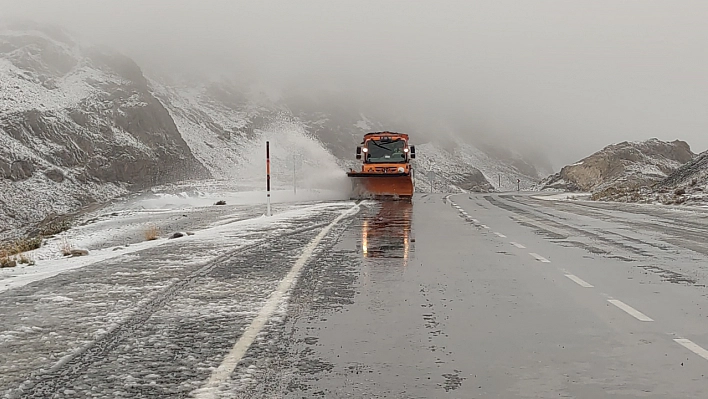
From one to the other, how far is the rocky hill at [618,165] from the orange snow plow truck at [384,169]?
67.7 m

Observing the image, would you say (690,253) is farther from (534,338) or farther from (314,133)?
(314,133)

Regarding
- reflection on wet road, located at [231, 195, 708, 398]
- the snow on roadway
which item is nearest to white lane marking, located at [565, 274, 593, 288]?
reflection on wet road, located at [231, 195, 708, 398]

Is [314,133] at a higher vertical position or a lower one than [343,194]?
higher

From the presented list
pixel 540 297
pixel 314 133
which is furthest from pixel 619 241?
pixel 314 133

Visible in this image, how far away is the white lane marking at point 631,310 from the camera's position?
260 inches

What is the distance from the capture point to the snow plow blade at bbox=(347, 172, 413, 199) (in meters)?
34.0

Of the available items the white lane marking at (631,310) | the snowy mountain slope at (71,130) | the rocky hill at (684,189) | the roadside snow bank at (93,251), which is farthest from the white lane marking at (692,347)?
the snowy mountain slope at (71,130)

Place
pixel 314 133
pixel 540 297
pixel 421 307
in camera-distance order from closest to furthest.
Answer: pixel 421 307, pixel 540 297, pixel 314 133

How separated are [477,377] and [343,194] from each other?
3408 cm

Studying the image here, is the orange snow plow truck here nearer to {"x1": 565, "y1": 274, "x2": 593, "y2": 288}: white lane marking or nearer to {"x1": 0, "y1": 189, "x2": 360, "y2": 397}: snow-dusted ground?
{"x1": 0, "y1": 189, "x2": 360, "y2": 397}: snow-dusted ground

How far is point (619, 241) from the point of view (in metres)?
14.0

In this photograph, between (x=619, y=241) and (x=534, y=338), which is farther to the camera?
(x=619, y=241)

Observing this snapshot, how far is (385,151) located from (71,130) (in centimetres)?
7781

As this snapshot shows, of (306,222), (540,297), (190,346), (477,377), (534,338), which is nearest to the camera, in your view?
(477,377)
